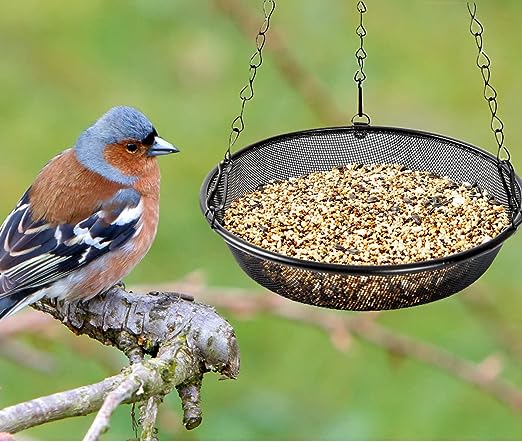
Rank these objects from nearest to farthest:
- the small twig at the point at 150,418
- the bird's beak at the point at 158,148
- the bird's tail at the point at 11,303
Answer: the small twig at the point at 150,418, the bird's tail at the point at 11,303, the bird's beak at the point at 158,148

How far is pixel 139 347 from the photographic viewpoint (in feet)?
12.3

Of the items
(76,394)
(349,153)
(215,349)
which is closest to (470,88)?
(349,153)

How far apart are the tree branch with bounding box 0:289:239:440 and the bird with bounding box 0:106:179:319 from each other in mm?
133

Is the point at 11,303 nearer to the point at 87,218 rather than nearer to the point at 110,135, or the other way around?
the point at 87,218

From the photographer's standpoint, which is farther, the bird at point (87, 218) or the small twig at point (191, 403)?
the bird at point (87, 218)

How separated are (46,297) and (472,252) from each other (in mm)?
1724

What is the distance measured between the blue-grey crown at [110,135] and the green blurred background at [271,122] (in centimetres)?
102

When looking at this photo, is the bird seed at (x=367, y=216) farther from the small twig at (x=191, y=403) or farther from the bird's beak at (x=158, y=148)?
the small twig at (x=191, y=403)

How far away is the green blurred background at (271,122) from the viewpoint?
19.1 feet

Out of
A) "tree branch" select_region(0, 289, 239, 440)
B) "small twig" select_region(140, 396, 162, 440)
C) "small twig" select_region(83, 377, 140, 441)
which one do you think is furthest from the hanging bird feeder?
"small twig" select_region(83, 377, 140, 441)

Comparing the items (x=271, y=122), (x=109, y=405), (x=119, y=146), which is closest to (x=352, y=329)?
(x=119, y=146)

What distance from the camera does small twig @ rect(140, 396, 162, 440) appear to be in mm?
3223

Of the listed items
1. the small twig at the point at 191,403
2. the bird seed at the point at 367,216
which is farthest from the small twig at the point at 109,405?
the bird seed at the point at 367,216

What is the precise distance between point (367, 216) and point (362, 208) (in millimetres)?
67
